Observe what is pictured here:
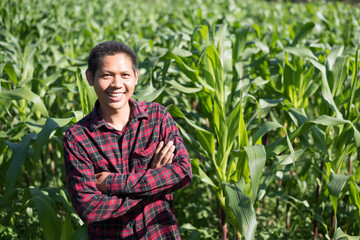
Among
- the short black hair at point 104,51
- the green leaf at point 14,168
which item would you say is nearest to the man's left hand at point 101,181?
the short black hair at point 104,51

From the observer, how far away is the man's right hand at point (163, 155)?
5.47 ft

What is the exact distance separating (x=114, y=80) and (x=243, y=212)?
729 mm

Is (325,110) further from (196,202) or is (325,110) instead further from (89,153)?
(89,153)

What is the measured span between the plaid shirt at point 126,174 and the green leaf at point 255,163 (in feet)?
0.93

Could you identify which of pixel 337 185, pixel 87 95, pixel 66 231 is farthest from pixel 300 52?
pixel 66 231

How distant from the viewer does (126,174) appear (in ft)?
5.24

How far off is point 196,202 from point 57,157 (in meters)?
1.28

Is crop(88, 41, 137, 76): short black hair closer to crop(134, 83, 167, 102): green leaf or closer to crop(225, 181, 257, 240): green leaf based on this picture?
crop(134, 83, 167, 102): green leaf

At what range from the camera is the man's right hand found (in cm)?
167

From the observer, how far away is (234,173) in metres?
2.16

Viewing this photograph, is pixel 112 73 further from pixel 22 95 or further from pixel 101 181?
pixel 22 95

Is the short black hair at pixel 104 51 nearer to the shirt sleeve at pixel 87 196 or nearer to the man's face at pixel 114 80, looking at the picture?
the man's face at pixel 114 80

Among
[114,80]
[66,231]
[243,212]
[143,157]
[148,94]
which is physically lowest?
[66,231]

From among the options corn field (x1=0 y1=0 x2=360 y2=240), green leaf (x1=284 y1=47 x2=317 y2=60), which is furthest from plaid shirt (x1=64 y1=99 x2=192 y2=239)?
green leaf (x1=284 y1=47 x2=317 y2=60)
